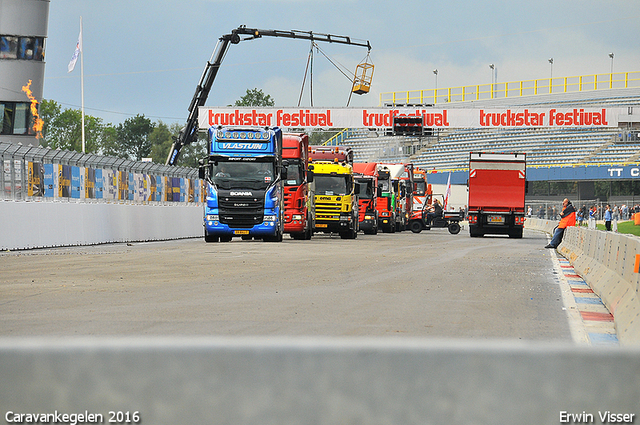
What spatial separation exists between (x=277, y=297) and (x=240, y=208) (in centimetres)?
1784

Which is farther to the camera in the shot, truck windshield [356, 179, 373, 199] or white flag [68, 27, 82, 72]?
white flag [68, 27, 82, 72]

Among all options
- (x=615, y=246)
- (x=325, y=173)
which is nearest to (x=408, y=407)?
(x=615, y=246)

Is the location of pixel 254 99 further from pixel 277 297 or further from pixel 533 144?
pixel 277 297

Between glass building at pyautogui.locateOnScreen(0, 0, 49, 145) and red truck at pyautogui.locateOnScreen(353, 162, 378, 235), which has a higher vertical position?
glass building at pyautogui.locateOnScreen(0, 0, 49, 145)

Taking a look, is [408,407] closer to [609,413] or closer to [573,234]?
[609,413]

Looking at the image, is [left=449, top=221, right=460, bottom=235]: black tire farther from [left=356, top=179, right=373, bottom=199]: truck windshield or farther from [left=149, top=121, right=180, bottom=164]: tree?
[left=149, top=121, right=180, bottom=164]: tree

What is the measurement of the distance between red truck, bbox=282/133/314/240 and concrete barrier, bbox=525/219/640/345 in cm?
1434

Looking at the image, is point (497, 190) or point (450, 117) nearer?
point (497, 190)

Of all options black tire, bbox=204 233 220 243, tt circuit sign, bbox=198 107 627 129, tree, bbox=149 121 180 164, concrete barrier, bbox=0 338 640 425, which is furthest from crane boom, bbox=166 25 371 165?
tree, bbox=149 121 180 164

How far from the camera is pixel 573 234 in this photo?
23062 mm

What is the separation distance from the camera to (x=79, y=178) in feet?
80.8

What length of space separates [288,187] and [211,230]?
4240mm

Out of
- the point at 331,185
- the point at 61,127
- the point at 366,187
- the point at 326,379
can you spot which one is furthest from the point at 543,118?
the point at 61,127

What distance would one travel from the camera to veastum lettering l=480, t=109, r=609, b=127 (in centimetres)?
5428
